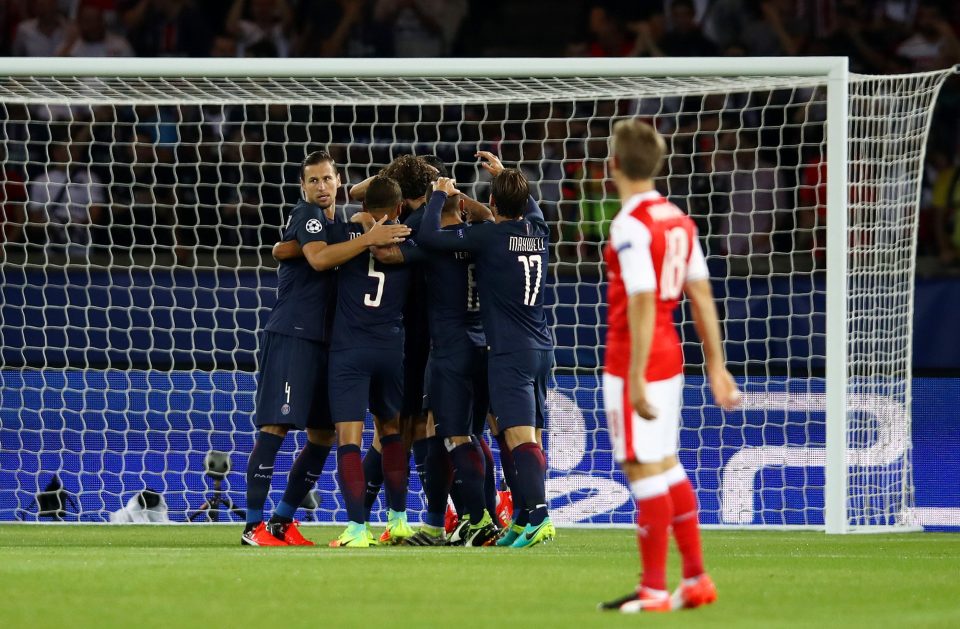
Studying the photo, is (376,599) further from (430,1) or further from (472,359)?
(430,1)

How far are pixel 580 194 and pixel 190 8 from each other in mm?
5239

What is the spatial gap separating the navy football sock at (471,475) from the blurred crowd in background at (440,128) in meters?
2.48

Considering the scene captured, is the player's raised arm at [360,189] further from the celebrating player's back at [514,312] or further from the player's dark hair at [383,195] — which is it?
the celebrating player's back at [514,312]

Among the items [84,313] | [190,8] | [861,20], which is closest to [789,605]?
[84,313]

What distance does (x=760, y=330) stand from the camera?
1014 centimetres

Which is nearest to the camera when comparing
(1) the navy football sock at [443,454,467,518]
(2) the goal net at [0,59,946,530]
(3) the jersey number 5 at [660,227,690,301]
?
(3) the jersey number 5 at [660,227,690,301]

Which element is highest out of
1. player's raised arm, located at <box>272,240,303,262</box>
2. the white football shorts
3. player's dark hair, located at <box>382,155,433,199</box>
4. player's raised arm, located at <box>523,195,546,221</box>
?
player's dark hair, located at <box>382,155,433,199</box>

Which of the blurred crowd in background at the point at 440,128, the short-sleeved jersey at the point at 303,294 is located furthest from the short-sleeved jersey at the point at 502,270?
the blurred crowd in background at the point at 440,128

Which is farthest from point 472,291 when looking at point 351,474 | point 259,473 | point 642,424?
point 642,424

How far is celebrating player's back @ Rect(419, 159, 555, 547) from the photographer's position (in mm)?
7566

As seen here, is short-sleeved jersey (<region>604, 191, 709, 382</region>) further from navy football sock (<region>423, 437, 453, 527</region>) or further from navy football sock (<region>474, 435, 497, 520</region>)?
navy football sock (<region>474, 435, 497, 520</region>)

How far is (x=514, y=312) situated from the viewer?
766 centimetres

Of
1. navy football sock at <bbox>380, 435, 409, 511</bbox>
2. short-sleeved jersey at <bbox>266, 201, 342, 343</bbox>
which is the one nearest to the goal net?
short-sleeved jersey at <bbox>266, 201, 342, 343</bbox>

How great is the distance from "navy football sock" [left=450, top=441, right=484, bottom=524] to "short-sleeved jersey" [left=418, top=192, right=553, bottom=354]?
0.56 m
